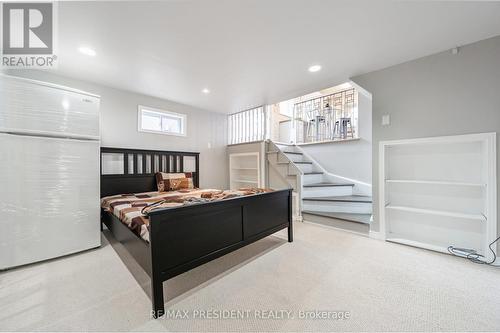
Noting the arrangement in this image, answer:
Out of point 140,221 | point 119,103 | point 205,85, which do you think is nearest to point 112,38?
point 205,85

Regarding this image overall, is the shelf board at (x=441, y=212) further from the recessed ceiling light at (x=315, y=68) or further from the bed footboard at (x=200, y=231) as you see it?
the recessed ceiling light at (x=315, y=68)

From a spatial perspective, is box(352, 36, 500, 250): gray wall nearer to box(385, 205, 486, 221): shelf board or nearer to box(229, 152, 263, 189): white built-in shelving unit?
box(385, 205, 486, 221): shelf board

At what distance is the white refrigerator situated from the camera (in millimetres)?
1950

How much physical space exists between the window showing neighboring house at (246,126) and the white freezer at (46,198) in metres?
3.23

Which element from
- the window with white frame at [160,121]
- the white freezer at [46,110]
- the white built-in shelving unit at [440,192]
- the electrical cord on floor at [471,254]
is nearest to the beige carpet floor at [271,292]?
the electrical cord on floor at [471,254]

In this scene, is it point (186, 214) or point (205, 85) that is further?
point (205, 85)

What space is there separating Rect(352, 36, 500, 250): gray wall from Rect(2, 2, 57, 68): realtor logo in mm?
3713

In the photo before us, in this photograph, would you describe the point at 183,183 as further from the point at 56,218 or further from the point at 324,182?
the point at 324,182

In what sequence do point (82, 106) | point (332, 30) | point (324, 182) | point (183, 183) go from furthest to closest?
point (324, 182)
point (183, 183)
point (82, 106)
point (332, 30)

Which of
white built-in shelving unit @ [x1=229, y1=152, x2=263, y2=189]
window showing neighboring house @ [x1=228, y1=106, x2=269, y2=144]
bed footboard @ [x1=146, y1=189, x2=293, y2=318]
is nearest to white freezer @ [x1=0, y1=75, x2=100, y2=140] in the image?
bed footboard @ [x1=146, y1=189, x2=293, y2=318]

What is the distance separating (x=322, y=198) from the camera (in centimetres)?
362

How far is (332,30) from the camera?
6.35 ft

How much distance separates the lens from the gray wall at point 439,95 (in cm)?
208

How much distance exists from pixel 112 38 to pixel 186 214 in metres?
1.99
